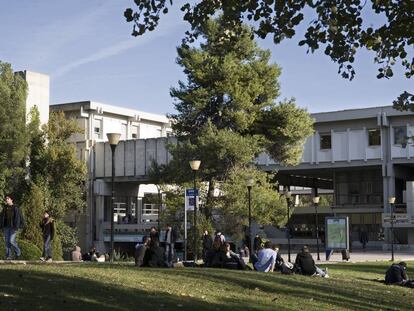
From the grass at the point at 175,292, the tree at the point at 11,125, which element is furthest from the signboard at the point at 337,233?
the tree at the point at 11,125

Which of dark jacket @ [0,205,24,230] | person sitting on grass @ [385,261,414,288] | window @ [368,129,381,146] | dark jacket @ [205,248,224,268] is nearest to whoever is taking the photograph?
dark jacket @ [205,248,224,268]

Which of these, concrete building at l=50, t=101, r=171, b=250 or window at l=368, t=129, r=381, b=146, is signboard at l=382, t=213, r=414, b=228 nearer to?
window at l=368, t=129, r=381, b=146

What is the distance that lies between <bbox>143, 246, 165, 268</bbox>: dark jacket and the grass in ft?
7.43

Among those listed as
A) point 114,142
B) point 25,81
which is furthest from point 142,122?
point 114,142

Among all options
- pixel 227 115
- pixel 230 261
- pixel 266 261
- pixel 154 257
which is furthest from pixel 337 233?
pixel 154 257

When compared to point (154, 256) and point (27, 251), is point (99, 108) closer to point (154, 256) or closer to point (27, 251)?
point (27, 251)

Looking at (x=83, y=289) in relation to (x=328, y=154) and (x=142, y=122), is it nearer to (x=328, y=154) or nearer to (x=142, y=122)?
(x=328, y=154)

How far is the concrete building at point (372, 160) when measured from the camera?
175 feet

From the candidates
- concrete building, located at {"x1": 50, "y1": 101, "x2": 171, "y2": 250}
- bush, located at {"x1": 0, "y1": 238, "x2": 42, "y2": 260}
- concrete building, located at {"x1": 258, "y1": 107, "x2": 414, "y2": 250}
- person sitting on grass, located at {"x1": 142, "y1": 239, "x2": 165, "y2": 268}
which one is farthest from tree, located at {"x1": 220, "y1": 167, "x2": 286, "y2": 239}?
concrete building, located at {"x1": 50, "y1": 101, "x2": 171, "y2": 250}

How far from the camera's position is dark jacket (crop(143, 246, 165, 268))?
55.9 feet

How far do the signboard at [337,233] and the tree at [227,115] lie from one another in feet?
13.0

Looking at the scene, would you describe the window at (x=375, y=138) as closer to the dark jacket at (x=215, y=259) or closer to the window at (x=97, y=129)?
the window at (x=97, y=129)

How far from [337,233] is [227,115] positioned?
8.57 m

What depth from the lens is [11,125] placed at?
4247cm
